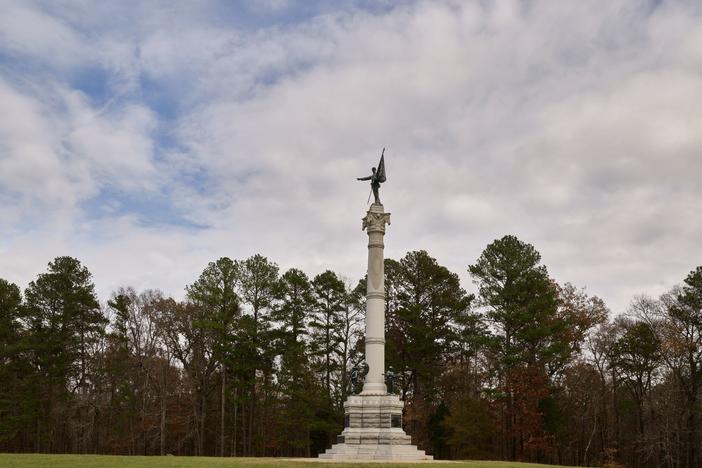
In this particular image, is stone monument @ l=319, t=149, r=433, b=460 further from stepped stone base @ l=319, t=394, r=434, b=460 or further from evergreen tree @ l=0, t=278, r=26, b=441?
evergreen tree @ l=0, t=278, r=26, b=441

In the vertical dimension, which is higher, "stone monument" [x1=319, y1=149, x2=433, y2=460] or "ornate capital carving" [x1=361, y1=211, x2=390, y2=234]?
"ornate capital carving" [x1=361, y1=211, x2=390, y2=234]

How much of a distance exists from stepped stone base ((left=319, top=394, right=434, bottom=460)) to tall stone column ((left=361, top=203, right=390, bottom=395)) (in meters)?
0.69

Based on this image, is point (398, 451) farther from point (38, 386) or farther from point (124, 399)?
point (38, 386)

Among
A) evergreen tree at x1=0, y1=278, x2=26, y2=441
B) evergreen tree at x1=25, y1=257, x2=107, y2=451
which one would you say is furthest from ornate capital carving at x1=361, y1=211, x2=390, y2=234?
evergreen tree at x1=0, y1=278, x2=26, y2=441

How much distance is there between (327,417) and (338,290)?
33.2 feet

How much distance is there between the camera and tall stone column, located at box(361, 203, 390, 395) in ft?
121

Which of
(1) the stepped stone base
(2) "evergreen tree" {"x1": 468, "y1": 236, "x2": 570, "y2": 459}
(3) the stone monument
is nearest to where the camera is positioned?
(1) the stepped stone base

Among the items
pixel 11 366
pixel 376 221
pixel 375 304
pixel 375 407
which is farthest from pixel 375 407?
pixel 11 366

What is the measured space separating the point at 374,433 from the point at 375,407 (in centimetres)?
133

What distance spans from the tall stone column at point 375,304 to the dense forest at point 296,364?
13.0m

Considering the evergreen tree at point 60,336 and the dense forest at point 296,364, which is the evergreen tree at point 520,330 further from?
the evergreen tree at point 60,336

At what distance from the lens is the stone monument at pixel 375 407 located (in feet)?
111

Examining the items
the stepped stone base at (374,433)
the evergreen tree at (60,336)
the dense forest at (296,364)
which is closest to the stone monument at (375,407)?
the stepped stone base at (374,433)

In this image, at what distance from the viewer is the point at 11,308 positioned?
55.7 meters
